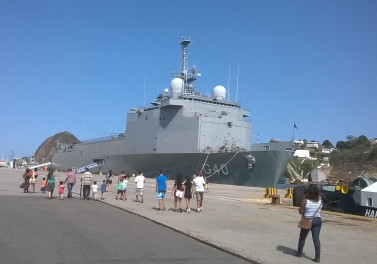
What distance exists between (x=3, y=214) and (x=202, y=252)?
21.8ft

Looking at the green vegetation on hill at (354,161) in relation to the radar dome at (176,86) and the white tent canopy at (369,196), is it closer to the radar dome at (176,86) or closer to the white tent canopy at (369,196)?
the radar dome at (176,86)

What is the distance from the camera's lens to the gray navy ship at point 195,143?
3809cm

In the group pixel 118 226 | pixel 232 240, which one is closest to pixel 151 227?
pixel 118 226

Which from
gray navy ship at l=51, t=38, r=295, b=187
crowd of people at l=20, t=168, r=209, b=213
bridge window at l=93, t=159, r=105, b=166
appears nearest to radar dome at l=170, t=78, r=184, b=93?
gray navy ship at l=51, t=38, r=295, b=187

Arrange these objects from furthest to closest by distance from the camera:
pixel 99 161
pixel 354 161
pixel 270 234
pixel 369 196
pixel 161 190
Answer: pixel 354 161 → pixel 99 161 → pixel 369 196 → pixel 161 190 → pixel 270 234

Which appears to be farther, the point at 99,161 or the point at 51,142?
the point at 51,142

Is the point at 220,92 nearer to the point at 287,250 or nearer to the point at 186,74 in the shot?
the point at 186,74

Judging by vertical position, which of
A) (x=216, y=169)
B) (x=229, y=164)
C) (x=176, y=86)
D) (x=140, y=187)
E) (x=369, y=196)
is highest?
(x=176, y=86)

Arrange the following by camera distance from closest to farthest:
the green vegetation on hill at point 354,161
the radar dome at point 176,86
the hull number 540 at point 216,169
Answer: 1. the hull number 540 at point 216,169
2. the radar dome at point 176,86
3. the green vegetation on hill at point 354,161

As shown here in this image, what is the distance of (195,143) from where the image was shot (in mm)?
41438

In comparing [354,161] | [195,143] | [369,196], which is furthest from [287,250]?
[354,161]

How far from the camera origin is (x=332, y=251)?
8062 millimetres

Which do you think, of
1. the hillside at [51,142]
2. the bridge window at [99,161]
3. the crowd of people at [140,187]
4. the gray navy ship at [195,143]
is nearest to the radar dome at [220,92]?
the gray navy ship at [195,143]

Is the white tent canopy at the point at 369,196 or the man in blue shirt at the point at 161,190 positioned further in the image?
the white tent canopy at the point at 369,196
